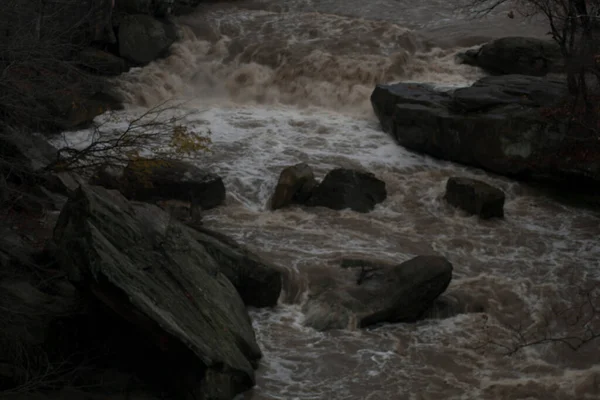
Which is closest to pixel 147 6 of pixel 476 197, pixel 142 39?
pixel 142 39

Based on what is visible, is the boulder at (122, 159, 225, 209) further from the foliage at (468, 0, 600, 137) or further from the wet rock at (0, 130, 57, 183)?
the foliage at (468, 0, 600, 137)

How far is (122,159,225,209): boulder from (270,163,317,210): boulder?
116cm

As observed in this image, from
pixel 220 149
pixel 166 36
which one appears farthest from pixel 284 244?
pixel 166 36

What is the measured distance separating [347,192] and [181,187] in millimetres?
3261

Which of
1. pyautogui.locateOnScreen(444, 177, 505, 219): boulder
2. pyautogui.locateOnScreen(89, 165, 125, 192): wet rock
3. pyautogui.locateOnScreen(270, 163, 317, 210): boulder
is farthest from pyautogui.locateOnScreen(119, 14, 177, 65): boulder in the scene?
pyautogui.locateOnScreen(444, 177, 505, 219): boulder

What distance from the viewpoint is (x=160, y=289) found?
9.80 meters

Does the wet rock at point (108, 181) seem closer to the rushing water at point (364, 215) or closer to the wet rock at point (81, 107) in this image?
the rushing water at point (364, 215)

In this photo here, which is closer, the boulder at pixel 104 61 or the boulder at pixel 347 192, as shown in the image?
the boulder at pixel 347 192

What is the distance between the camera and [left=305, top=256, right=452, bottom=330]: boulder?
12.0m

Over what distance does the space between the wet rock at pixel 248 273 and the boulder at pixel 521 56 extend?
42.3ft

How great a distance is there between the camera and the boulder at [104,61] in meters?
22.7

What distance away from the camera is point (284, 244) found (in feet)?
47.6

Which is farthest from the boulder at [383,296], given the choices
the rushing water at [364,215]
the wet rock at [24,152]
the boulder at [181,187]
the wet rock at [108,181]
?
the wet rock at [24,152]

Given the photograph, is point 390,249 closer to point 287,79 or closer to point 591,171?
point 591,171
